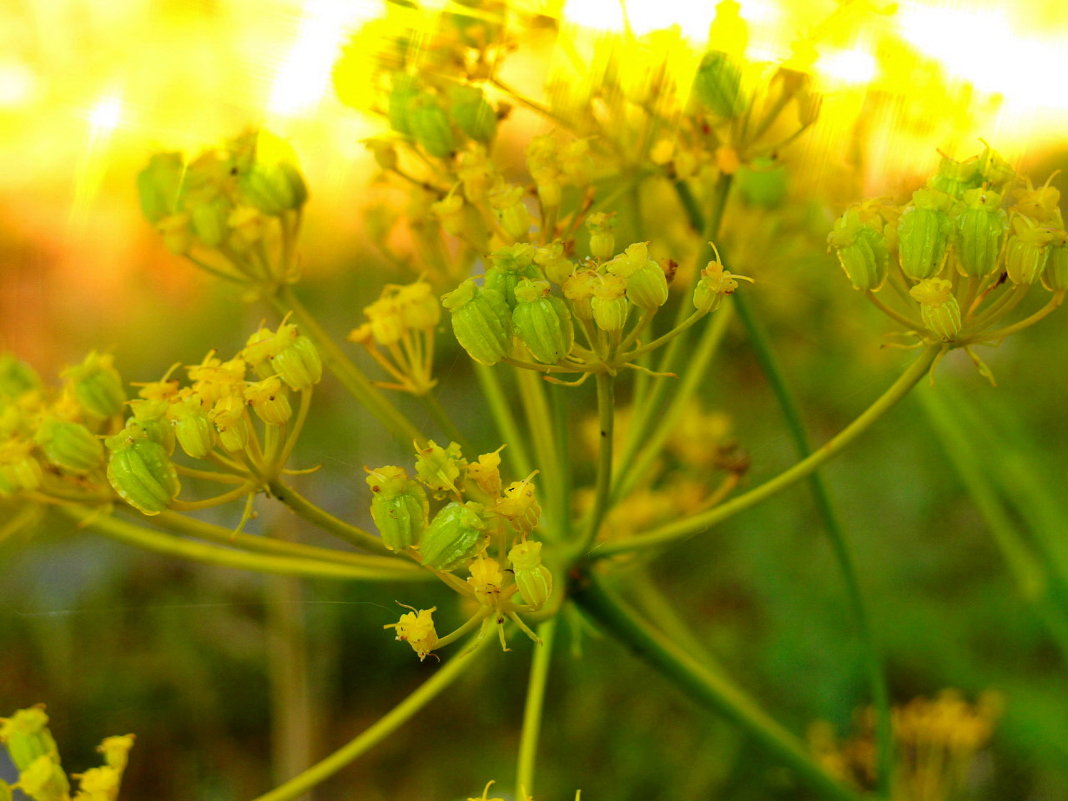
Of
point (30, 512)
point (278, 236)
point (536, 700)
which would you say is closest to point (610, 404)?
point (536, 700)

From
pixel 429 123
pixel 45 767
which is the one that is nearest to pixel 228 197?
pixel 429 123

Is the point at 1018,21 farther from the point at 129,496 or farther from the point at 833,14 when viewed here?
the point at 129,496

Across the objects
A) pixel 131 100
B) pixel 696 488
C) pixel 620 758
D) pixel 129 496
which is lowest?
pixel 620 758

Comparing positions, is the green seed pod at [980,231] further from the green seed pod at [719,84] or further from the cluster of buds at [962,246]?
the green seed pod at [719,84]

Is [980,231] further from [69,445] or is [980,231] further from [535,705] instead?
[69,445]

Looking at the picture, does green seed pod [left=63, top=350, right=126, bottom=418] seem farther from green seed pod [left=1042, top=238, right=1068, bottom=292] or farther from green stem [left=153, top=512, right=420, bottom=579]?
green seed pod [left=1042, top=238, right=1068, bottom=292]

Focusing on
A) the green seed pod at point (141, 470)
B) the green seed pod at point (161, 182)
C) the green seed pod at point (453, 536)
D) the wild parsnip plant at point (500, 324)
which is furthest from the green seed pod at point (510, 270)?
the green seed pod at point (161, 182)
